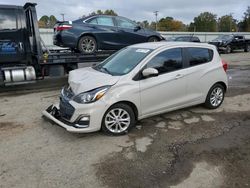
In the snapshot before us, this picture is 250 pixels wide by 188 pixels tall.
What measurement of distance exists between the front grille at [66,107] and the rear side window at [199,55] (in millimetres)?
2672

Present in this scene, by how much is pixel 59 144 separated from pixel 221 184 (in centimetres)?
266

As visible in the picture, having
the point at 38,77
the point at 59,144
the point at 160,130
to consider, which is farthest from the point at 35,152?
the point at 38,77

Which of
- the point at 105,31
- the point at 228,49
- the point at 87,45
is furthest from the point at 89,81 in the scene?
the point at 228,49

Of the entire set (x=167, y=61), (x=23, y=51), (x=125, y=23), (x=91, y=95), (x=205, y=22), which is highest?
(x=205, y=22)

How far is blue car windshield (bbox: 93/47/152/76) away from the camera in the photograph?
5.88m

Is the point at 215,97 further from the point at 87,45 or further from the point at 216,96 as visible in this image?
the point at 87,45

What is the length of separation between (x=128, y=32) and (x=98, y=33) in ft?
4.11

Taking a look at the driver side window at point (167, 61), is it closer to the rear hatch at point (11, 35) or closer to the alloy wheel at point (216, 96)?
the alloy wheel at point (216, 96)

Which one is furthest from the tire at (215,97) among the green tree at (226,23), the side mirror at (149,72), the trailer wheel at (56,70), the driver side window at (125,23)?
the green tree at (226,23)

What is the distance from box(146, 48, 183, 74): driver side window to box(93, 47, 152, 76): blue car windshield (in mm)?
218

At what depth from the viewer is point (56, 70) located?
34.2 ft

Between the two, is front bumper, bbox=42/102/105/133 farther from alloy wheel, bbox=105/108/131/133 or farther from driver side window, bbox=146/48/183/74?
driver side window, bbox=146/48/183/74

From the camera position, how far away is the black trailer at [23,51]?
9.41 metres

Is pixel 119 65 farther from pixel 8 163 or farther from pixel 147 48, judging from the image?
pixel 8 163
